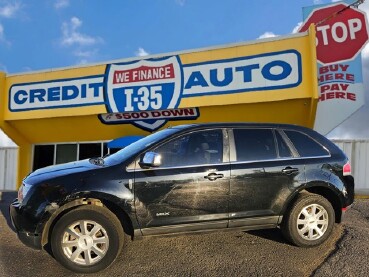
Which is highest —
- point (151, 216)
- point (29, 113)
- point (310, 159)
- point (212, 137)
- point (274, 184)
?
point (29, 113)

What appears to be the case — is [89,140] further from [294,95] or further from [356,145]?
[356,145]

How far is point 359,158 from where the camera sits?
14.4m

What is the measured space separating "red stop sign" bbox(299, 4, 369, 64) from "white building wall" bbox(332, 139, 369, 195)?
127 inches

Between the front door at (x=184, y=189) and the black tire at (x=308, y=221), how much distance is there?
915mm

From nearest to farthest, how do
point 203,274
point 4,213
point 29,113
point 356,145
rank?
point 203,274 → point 4,213 → point 356,145 → point 29,113

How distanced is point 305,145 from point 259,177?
0.92m

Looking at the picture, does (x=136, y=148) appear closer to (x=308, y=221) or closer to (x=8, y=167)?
(x=308, y=221)

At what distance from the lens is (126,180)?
4.38m

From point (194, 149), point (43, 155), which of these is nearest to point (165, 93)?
point (43, 155)

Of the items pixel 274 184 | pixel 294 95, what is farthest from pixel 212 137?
pixel 294 95

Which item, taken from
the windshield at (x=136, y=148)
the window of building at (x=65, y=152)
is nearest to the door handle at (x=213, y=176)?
the windshield at (x=136, y=148)

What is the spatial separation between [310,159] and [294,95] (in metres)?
7.29

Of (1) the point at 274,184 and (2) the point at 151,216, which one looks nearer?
(2) the point at 151,216

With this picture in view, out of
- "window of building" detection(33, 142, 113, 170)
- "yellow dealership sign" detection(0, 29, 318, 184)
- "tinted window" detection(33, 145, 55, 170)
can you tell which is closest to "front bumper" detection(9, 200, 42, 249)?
"yellow dealership sign" detection(0, 29, 318, 184)
